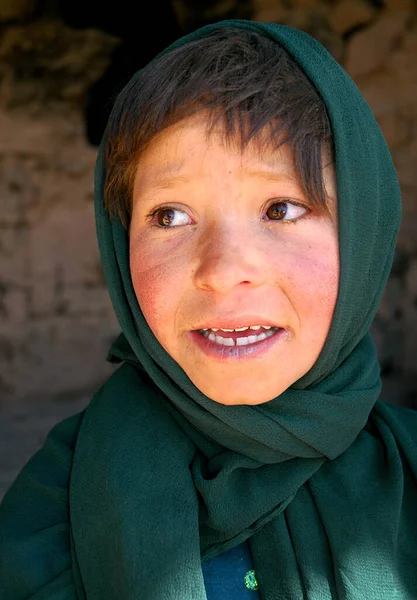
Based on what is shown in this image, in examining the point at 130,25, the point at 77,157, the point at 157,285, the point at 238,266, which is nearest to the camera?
the point at 238,266

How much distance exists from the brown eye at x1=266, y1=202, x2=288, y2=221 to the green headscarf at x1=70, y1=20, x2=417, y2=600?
0.09 metres

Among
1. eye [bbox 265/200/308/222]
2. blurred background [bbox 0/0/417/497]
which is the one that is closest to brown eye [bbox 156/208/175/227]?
eye [bbox 265/200/308/222]

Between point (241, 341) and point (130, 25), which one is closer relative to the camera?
point (241, 341)

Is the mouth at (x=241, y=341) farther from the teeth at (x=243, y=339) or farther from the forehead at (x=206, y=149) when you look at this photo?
the forehead at (x=206, y=149)

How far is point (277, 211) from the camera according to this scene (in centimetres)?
107

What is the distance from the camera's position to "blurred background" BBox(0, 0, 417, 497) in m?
2.71

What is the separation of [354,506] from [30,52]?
2.35m

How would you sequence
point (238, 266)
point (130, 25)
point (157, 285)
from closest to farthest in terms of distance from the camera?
point (238, 266), point (157, 285), point (130, 25)

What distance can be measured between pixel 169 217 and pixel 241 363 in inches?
9.9

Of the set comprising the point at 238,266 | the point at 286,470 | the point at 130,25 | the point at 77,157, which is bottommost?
the point at 286,470

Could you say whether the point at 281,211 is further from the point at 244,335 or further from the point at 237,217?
the point at 244,335

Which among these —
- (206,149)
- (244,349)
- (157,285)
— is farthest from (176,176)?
(244,349)

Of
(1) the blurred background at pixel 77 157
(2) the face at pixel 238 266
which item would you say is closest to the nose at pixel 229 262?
(2) the face at pixel 238 266

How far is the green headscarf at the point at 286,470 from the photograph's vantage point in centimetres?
108
